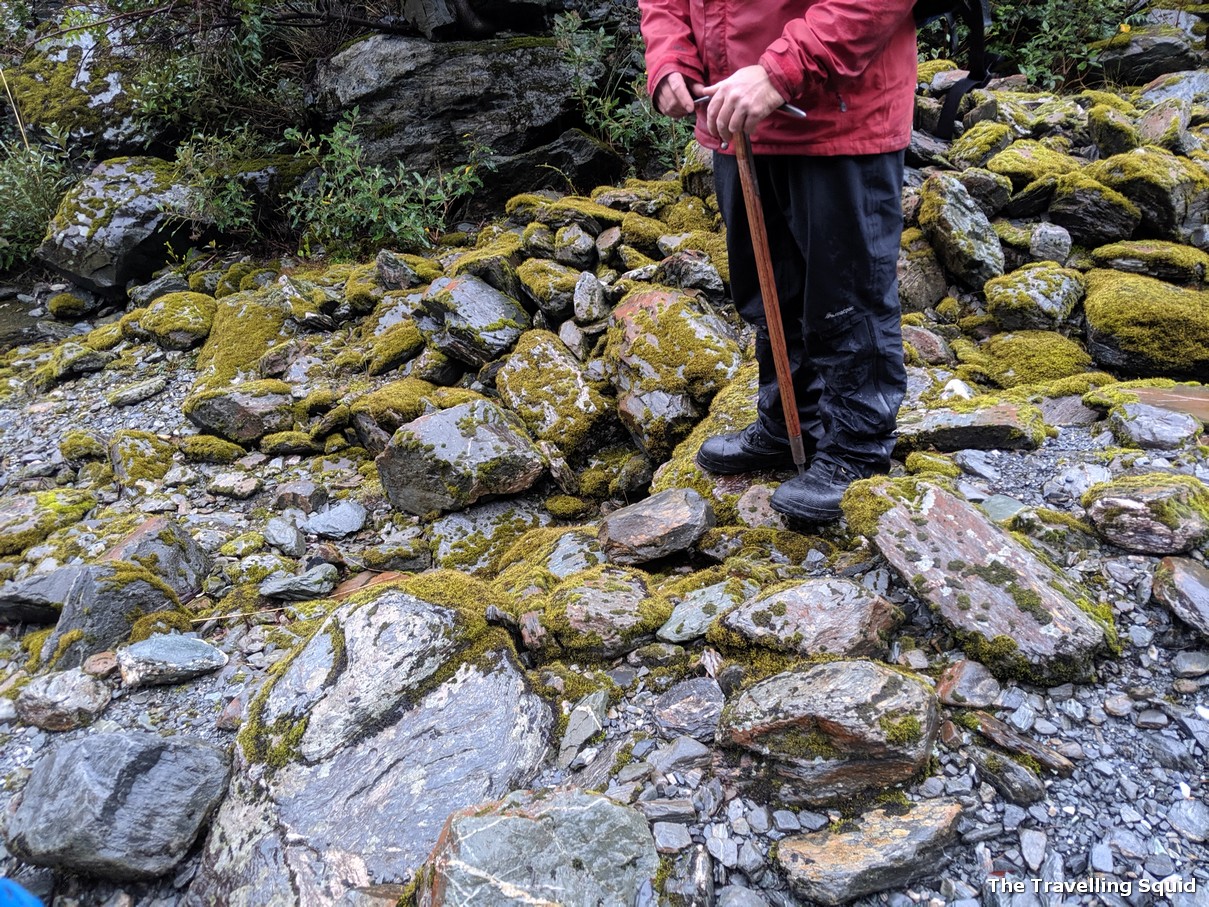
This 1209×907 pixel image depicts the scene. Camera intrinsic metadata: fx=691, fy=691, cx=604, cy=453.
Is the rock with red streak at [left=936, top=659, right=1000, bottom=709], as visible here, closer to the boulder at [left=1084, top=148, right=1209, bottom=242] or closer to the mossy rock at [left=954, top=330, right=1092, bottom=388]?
the mossy rock at [left=954, top=330, right=1092, bottom=388]

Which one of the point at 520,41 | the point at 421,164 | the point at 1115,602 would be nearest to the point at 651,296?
the point at 1115,602

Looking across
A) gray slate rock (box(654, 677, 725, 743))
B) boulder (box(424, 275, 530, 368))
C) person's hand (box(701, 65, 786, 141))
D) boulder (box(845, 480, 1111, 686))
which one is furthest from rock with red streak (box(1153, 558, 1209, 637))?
boulder (box(424, 275, 530, 368))

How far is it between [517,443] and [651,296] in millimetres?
1643

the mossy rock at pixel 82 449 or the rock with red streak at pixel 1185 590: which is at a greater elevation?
the mossy rock at pixel 82 449

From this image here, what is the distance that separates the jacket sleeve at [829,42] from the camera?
7.93 feet

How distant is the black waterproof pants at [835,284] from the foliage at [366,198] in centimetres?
538

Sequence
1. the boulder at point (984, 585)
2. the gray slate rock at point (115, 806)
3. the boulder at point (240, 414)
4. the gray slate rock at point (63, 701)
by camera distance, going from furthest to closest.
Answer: the boulder at point (240, 414), the gray slate rock at point (63, 701), the boulder at point (984, 585), the gray slate rock at point (115, 806)

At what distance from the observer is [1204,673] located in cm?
226

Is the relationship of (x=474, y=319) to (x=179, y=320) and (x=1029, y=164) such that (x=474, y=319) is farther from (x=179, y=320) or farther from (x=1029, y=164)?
(x=1029, y=164)

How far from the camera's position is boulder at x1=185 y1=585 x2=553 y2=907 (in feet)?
7.49

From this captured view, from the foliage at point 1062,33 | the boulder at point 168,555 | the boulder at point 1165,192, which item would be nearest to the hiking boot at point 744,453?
the boulder at point 168,555

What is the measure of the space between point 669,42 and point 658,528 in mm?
2280

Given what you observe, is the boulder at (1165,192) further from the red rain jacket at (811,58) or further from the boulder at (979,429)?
the red rain jacket at (811,58)

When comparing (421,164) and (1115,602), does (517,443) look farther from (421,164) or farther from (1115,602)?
(421,164)
